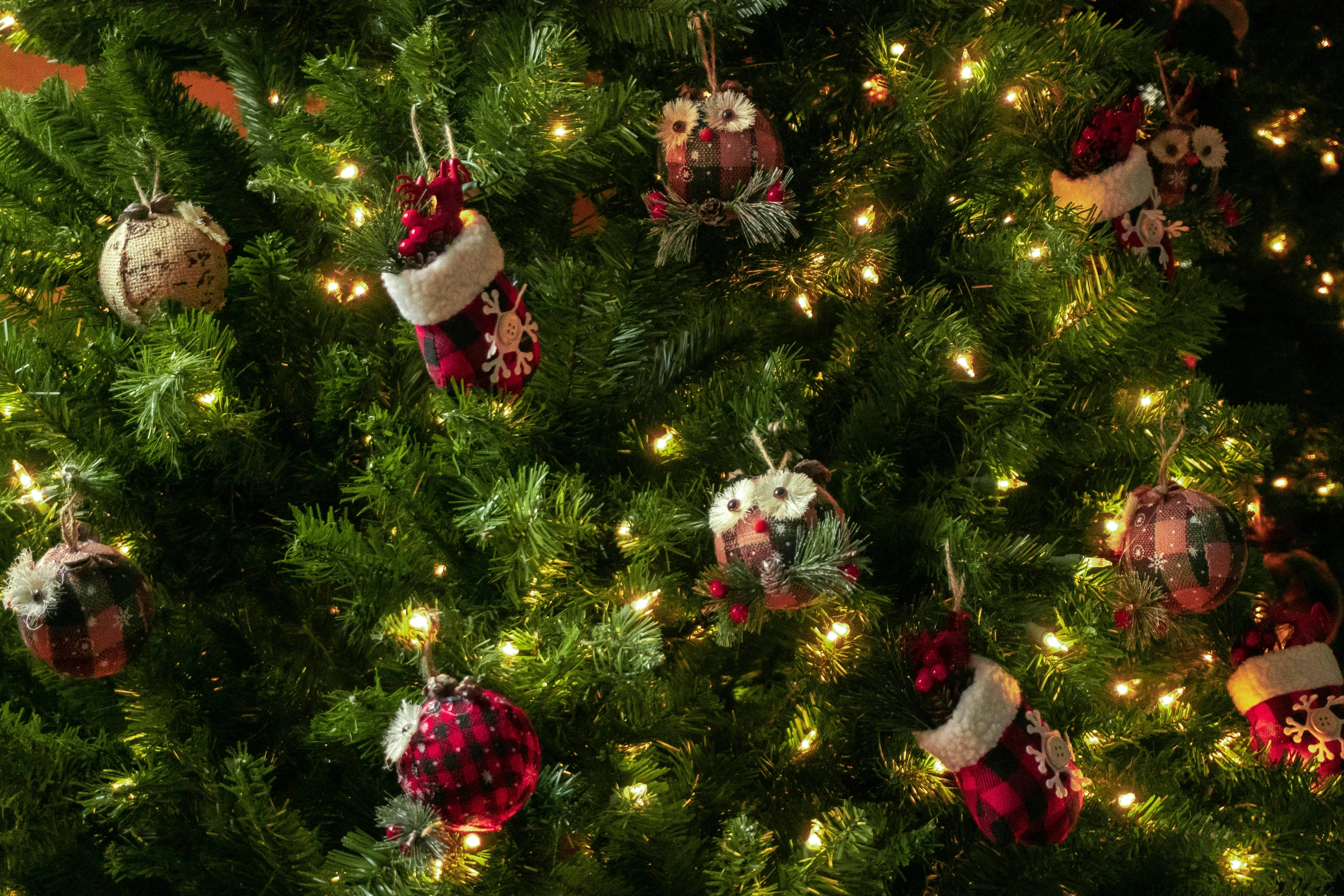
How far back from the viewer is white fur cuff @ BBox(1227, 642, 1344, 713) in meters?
1.22

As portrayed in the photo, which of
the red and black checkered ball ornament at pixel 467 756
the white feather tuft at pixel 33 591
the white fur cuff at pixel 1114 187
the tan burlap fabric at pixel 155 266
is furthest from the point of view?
the white fur cuff at pixel 1114 187

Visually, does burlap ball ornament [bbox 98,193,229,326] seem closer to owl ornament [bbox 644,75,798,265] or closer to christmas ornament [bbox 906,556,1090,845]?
owl ornament [bbox 644,75,798,265]

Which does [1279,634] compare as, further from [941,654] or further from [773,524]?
[773,524]

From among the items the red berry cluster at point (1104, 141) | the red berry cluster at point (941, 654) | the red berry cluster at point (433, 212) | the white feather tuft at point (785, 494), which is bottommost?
the red berry cluster at point (941, 654)

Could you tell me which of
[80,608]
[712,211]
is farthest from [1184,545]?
[80,608]

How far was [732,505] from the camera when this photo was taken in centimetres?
86

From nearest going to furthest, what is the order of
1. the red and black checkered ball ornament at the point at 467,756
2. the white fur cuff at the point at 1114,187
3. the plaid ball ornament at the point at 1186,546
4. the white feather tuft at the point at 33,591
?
the red and black checkered ball ornament at the point at 467,756, the white feather tuft at the point at 33,591, the plaid ball ornament at the point at 1186,546, the white fur cuff at the point at 1114,187

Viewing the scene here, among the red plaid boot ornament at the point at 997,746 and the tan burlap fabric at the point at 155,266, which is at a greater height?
the tan burlap fabric at the point at 155,266

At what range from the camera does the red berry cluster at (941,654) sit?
32.9 inches

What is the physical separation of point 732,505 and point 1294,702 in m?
0.79

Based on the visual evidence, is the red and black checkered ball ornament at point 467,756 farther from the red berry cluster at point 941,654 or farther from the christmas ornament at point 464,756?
the red berry cluster at point 941,654

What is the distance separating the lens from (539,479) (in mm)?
791

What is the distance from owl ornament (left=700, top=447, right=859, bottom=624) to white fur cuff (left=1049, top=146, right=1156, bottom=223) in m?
0.53

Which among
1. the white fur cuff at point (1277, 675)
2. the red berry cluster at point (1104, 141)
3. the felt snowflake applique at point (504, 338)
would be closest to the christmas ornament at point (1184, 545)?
the white fur cuff at point (1277, 675)
